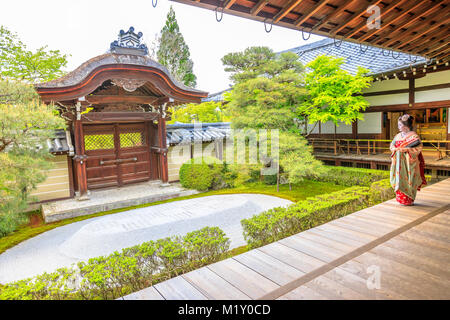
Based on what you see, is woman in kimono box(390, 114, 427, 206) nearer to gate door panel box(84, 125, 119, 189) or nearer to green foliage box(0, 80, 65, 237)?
green foliage box(0, 80, 65, 237)

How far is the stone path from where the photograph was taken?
4.98m

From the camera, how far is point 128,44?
8.25 m

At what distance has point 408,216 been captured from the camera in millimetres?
4195

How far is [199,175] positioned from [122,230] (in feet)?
12.8

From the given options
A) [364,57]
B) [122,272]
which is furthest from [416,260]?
[364,57]

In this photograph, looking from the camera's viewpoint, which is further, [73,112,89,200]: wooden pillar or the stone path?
[73,112,89,200]: wooden pillar

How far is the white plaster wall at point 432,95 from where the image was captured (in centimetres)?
998

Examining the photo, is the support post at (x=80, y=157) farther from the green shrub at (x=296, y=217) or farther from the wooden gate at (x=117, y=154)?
the green shrub at (x=296, y=217)

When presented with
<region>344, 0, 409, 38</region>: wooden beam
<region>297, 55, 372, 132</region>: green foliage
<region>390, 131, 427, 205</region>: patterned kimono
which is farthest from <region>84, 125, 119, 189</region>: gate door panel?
<region>390, 131, 427, 205</region>: patterned kimono

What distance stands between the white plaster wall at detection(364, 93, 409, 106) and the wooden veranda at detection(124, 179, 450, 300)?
9.11m

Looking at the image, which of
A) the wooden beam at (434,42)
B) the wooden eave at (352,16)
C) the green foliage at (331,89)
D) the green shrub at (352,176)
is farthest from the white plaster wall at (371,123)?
the wooden eave at (352,16)

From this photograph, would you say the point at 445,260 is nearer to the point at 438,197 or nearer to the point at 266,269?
the point at 266,269

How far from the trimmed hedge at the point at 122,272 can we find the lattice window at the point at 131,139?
662 cm
